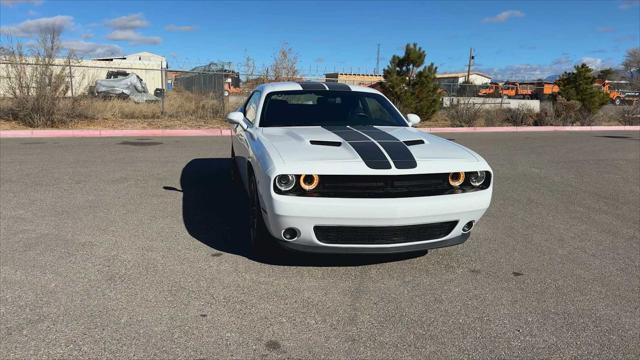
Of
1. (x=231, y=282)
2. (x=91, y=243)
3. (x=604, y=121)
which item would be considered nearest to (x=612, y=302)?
(x=231, y=282)

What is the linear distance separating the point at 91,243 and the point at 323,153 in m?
2.34

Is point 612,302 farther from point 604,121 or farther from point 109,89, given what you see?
point 604,121

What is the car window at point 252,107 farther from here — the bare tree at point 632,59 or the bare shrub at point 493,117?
the bare tree at point 632,59

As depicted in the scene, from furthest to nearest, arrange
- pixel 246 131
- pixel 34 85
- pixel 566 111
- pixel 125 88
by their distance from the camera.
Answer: pixel 125 88
pixel 566 111
pixel 34 85
pixel 246 131

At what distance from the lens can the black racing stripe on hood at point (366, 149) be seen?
11.2 ft

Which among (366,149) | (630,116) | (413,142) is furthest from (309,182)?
(630,116)

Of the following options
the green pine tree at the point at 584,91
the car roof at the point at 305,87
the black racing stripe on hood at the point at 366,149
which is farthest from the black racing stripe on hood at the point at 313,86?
the green pine tree at the point at 584,91

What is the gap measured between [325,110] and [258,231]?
1736 mm

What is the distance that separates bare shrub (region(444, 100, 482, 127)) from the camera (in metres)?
18.7

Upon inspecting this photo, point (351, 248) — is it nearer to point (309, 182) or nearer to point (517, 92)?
point (309, 182)

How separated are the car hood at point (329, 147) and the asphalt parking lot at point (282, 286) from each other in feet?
3.07

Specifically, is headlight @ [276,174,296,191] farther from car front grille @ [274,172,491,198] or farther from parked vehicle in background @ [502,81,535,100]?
parked vehicle in background @ [502,81,535,100]

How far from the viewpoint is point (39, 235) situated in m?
4.45

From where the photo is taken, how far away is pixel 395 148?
146 inches
